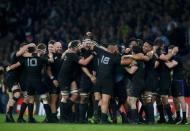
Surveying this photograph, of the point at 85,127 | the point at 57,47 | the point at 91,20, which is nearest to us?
the point at 85,127

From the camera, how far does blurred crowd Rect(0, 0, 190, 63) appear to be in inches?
1374

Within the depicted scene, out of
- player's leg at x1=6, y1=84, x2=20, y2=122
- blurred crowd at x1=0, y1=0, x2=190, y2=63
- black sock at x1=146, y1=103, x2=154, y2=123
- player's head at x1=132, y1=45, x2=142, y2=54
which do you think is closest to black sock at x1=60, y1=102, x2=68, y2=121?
player's leg at x1=6, y1=84, x2=20, y2=122

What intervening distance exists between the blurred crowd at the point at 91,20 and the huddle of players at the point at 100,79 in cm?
807

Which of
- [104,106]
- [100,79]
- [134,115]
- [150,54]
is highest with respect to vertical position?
[150,54]

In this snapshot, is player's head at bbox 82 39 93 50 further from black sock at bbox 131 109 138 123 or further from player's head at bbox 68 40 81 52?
black sock at bbox 131 109 138 123

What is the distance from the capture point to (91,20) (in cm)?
3725

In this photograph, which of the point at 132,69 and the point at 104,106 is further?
the point at 132,69

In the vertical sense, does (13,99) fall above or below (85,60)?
below

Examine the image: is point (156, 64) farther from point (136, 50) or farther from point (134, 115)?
point (134, 115)

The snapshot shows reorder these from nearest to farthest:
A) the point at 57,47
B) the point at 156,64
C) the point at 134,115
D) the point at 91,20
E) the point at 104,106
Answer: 1. the point at 104,106
2. the point at 134,115
3. the point at 156,64
4. the point at 57,47
5. the point at 91,20

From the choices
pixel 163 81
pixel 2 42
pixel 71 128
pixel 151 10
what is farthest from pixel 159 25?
pixel 71 128

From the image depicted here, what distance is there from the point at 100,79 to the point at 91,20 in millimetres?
13035

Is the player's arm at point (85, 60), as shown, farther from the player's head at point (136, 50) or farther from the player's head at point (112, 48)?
the player's head at point (136, 50)

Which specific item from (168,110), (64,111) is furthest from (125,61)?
(64,111)
